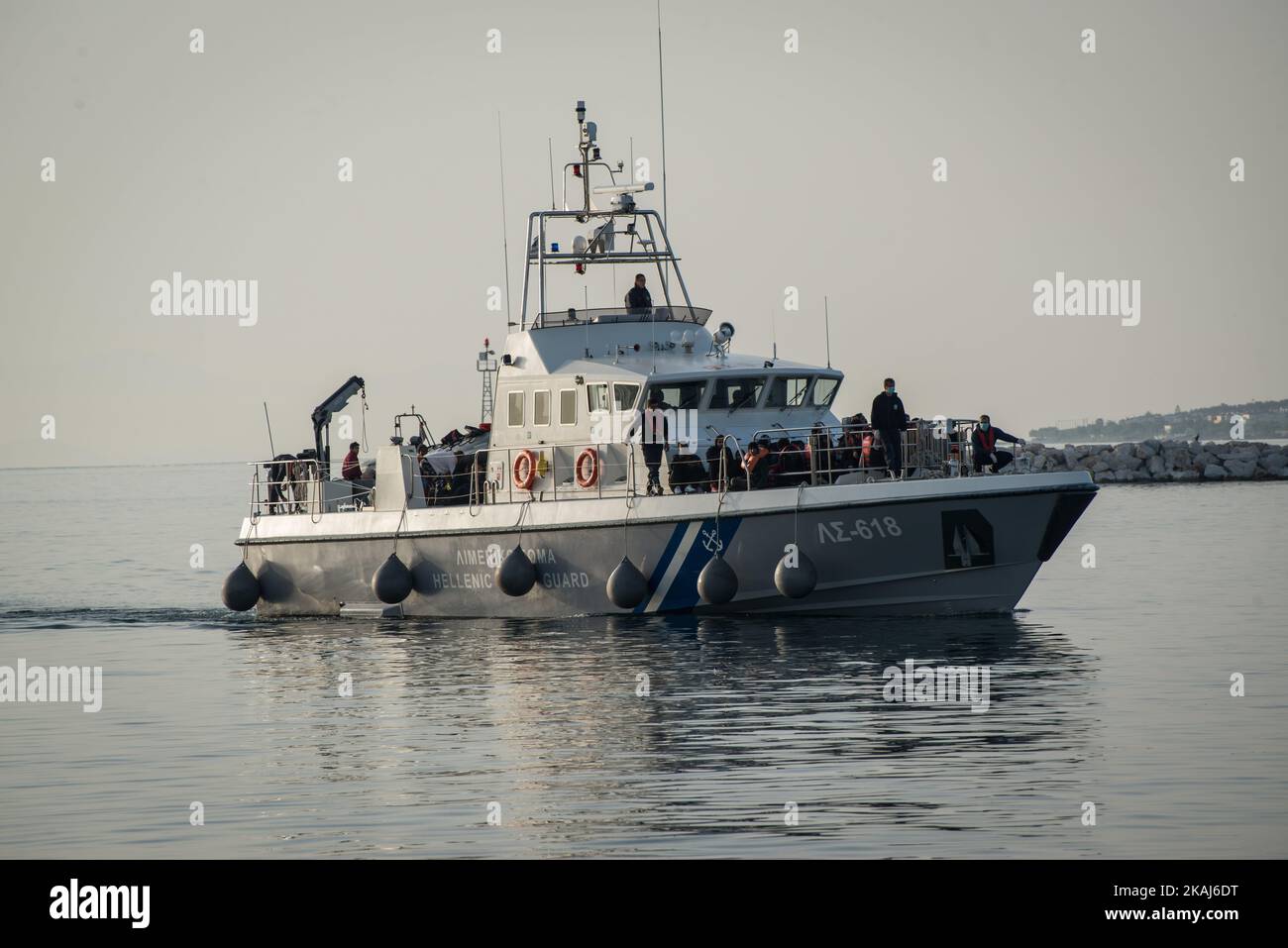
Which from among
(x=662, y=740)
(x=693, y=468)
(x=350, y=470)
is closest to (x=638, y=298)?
(x=693, y=468)

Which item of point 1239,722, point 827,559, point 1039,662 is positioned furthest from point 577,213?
point 1239,722

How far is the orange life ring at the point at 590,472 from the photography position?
21153 mm

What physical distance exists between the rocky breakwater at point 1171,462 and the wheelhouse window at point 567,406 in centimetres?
4945

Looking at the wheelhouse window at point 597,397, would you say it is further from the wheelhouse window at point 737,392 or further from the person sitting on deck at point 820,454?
the person sitting on deck at point 820,454

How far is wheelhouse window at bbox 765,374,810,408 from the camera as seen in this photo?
21.7 m

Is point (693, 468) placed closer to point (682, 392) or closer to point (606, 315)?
point (682, 392)

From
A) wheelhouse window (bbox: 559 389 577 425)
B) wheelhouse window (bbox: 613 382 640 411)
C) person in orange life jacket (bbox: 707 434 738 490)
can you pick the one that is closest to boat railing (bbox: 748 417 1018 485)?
person in orange life jacket (bbox: 707 434 738 490)

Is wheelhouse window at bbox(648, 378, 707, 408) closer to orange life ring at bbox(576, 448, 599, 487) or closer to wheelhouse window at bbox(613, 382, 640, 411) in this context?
wheelhouse window at bbox(613, 382, 640, 411)

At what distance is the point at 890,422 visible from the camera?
64.5 feet

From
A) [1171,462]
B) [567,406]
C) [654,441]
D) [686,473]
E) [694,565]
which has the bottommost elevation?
[694,565]

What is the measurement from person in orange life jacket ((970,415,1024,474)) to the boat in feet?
0.86

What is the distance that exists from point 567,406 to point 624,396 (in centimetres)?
97

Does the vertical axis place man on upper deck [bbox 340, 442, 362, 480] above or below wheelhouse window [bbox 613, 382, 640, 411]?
below
